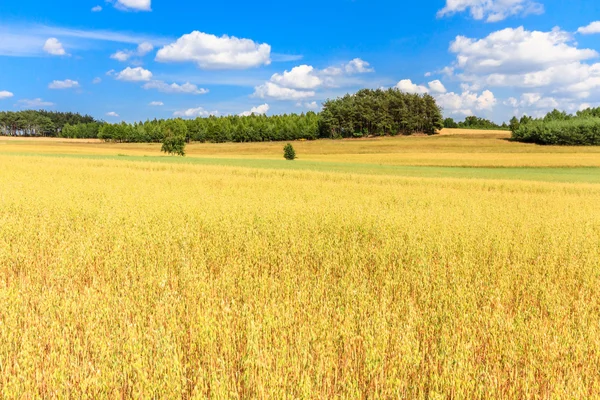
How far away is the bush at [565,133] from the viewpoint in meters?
81.2

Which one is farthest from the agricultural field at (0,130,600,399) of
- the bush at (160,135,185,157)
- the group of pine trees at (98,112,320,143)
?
the group of pine trees at (98,112,320,143)

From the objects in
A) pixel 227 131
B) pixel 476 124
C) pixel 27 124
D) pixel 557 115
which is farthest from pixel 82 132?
pixel 557 115

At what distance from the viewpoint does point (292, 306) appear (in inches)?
167

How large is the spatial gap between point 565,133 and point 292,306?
3950 inches

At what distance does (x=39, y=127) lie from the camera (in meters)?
191

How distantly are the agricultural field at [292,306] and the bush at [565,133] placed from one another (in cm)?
9143

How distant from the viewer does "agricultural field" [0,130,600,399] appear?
3.00 meters

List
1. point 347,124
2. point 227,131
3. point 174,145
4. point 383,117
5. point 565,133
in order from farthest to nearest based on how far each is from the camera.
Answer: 1. point 227,131
2. point 347,124
3. point 383,117
4. point 565,133
5. point 174,145

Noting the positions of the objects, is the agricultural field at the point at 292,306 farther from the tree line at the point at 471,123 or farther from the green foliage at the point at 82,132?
the green foliage at the point at 82,132

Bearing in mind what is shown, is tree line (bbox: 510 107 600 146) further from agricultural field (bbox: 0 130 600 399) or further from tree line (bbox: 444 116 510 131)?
agricultural field (bbox: 0 130 600 399)

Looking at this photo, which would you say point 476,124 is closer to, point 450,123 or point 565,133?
point 450,123

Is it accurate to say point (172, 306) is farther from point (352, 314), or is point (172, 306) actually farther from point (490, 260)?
point (490, 260)

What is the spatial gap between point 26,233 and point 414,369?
24.7 feet

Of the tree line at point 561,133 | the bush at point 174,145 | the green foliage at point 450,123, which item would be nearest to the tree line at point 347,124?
the tree line at point 561,133
